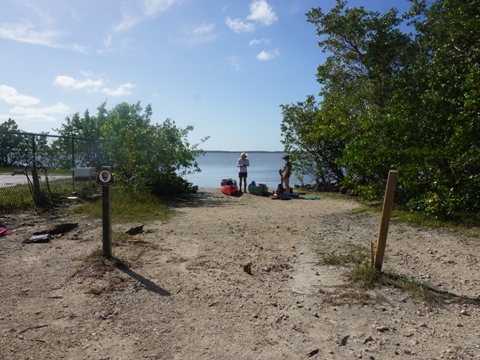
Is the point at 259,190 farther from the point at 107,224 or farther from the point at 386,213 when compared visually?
the point at 386,213

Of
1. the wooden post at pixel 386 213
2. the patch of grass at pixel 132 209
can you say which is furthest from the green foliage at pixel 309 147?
the wooden post at pixel 386 213

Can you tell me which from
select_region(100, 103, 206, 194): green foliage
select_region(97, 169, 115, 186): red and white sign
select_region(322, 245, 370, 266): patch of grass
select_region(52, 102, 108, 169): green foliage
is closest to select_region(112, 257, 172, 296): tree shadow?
select_region(97, 169, 115, 186): red and white sign

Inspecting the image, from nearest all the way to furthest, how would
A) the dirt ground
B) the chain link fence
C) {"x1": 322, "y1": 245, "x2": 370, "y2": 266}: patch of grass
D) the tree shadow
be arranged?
1. the dirt ground
2. the tree shadow
3. {"x1": 322, "y1": 245, "x2": 370, "y2": 266}: patch of grass
4. the chain link fence

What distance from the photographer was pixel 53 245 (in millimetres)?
6441

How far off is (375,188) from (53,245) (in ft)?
27.7

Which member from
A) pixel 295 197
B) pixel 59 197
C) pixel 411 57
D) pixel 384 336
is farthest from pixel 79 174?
pixel 411 57

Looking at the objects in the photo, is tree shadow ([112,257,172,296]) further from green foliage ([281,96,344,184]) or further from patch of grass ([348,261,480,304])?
green foliage ([281,96,344,184])

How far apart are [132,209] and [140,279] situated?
5.46m

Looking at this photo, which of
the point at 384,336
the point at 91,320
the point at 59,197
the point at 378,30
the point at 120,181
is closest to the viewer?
the point at 384,336

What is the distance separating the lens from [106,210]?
5496mm

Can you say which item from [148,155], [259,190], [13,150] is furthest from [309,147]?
[13,150]

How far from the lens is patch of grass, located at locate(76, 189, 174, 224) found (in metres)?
8.98

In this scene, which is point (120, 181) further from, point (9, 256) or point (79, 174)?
point (9, 256)

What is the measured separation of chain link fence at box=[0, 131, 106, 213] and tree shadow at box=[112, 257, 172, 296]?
18.3ft
